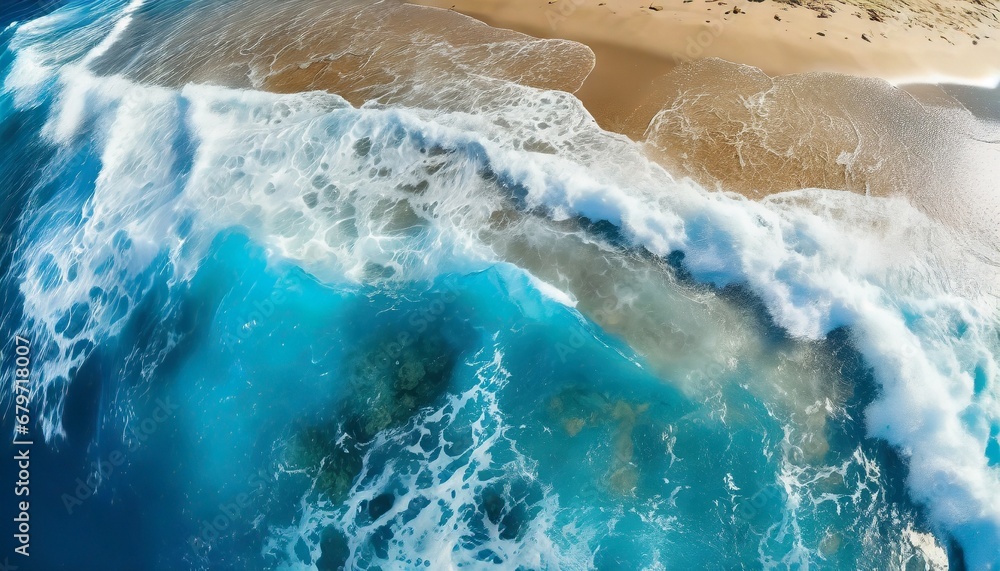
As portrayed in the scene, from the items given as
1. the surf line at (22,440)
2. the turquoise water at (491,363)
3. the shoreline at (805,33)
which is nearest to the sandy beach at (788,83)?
the shoreline at (805,33)

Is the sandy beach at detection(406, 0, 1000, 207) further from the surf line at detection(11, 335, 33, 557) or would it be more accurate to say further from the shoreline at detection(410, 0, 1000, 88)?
the surf line at detection(11, 335, 33, 557)

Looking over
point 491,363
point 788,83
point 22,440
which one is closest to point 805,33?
point 788,83

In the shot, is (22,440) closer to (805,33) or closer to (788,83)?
(788,83)

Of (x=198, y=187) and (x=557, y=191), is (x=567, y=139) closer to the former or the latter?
(x=557, y=191)

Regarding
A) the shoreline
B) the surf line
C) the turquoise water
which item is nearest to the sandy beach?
the shoreline

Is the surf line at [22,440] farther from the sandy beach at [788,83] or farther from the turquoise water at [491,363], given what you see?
the sandy beach at [788,83]

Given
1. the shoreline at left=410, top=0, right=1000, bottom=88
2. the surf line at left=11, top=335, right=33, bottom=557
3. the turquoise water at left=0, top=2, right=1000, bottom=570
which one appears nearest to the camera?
the turquoise water at left=0, top=2, right=1000, bottom=570
